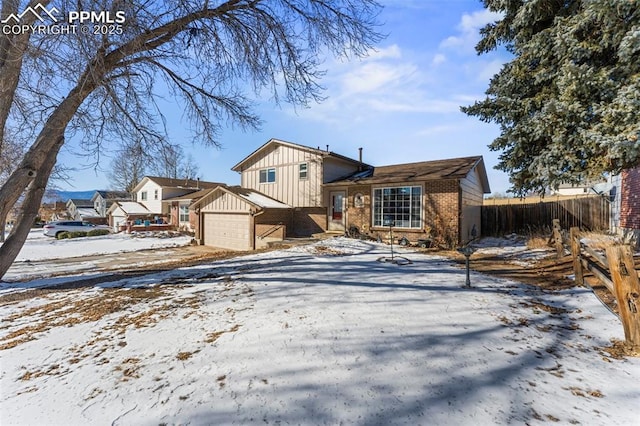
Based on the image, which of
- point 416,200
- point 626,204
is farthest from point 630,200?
point 416,200

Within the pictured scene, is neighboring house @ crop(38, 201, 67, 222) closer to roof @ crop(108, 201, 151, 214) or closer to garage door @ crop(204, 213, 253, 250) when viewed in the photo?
roof @ crop(108, 201, 151, 214)

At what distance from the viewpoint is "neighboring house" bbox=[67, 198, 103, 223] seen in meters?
46.0

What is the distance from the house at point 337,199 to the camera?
1282 centimetres

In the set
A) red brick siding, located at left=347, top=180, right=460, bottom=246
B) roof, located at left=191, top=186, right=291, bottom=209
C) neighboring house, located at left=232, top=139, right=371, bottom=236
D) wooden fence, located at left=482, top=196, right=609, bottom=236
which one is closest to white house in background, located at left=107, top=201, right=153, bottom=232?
roof, located at left=191, top=186, right=291, bottom=209

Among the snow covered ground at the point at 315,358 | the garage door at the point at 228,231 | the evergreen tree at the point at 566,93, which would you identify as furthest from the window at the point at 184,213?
the evergreen tree at the point at 566,93

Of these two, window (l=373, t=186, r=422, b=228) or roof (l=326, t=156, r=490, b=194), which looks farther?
window (l=373, t=186, r=422, b=228)

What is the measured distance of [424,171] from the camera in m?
13.8

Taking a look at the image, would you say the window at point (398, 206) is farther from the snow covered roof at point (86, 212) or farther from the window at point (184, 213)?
the snow covered roof at point (86, 212)

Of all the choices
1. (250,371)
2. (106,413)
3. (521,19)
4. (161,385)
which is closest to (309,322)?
(250,371)

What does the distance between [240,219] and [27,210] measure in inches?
391

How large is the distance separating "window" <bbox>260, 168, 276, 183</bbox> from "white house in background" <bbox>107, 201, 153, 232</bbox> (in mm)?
19380

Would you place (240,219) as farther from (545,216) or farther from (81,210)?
(81,210)

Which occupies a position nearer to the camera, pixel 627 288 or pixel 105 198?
pixel 627 288

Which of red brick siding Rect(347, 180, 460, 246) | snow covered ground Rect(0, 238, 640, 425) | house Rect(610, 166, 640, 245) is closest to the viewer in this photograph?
snow covered ground Rect(0, 238, 640, 425)
